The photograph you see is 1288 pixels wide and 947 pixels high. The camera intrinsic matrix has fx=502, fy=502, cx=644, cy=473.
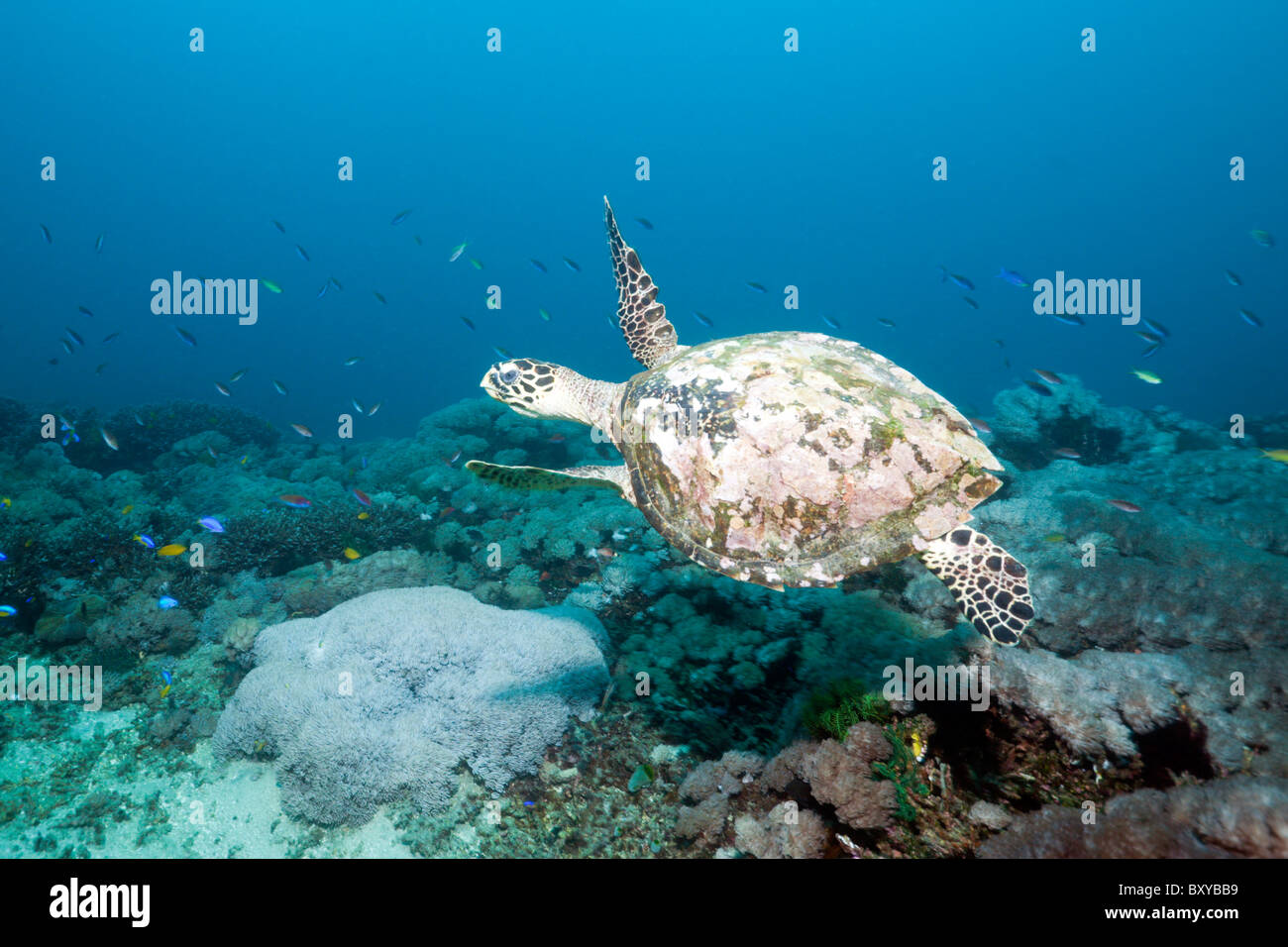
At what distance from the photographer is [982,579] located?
10.1 feet

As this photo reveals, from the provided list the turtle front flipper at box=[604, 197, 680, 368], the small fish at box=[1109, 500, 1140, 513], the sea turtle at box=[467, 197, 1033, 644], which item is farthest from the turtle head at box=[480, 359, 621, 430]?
the small fish at box=[1109, 500, 1140, 513]

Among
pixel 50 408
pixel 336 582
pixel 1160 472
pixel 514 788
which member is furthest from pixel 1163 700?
pixel 50 408

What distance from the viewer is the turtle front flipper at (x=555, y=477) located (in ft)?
12.3

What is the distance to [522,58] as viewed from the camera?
89625mm

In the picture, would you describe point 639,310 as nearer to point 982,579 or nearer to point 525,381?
point 525,381

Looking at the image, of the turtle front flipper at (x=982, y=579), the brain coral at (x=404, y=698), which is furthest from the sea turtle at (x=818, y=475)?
the brain coral at (x=404, y=698)

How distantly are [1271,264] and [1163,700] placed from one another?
16014cm

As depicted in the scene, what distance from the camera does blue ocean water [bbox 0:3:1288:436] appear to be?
78.8 meters

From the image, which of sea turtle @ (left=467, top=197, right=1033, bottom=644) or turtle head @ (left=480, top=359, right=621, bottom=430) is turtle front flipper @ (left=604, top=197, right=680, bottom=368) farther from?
sea turtle @ (left=467, top=197, right=1033, bottom=644)

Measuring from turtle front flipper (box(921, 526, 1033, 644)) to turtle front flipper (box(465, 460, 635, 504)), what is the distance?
2098mm

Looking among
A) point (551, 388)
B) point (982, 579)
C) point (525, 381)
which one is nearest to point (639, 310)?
point (551, 388)

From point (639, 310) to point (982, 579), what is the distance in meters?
3.55

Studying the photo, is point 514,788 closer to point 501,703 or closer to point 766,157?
point 501,703
